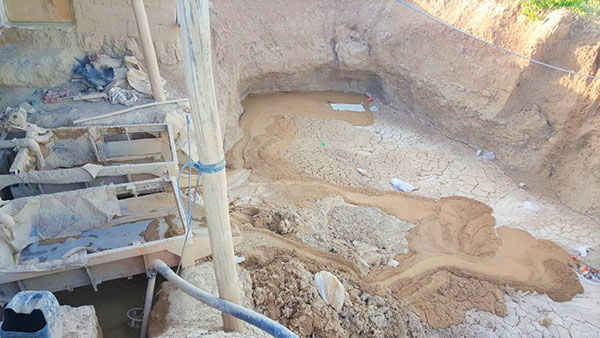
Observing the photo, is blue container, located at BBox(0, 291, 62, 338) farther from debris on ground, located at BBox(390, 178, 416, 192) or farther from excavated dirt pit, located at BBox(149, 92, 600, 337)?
debris on ground, located at BBox(390, 178, 416, 192)

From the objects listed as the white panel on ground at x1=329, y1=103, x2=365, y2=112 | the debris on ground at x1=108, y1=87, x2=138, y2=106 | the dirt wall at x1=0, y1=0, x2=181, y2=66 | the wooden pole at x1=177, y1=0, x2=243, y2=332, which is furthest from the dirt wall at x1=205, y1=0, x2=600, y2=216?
the wooden pole at x1=177, y1=0, x2=243, y2=332

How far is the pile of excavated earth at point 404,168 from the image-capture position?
4.75m

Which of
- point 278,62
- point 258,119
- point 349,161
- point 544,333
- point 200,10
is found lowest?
point 544,333

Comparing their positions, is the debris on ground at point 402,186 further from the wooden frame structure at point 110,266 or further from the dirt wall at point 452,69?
the wooden frame structure at point 110,266

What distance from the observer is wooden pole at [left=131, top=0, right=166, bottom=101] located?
20.2 ft

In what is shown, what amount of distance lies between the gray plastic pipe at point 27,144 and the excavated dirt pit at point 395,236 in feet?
9.52

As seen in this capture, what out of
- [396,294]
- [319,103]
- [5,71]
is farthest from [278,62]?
[396,294]

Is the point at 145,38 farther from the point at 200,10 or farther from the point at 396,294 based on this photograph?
the point at 396,294

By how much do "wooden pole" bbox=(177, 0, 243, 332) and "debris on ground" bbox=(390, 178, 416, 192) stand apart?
484cm

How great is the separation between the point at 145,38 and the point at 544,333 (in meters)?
7.29

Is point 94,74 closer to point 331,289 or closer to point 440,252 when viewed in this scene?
point 331,289

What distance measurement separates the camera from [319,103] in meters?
10.7

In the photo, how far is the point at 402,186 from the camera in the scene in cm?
747

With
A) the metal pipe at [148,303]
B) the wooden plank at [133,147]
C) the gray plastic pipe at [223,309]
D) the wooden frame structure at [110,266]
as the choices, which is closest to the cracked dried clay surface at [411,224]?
the wooden frame structure at [110,266]
